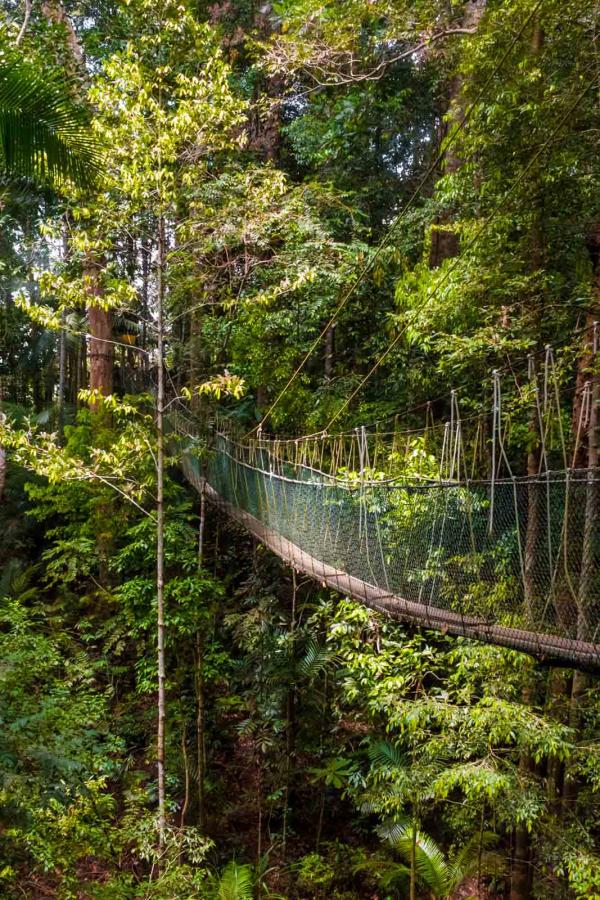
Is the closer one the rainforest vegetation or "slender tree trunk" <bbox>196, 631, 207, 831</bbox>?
the rainforest vegetation

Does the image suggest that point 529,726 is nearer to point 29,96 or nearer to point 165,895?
point 165,895

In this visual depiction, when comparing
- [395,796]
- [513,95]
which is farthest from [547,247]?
[395,796]

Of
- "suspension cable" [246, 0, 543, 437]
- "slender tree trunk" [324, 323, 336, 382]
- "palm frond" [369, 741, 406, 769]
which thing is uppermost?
"suspension cable" [246, 0, 543, 437]

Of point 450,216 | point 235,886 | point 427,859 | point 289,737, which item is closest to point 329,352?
point 450,216

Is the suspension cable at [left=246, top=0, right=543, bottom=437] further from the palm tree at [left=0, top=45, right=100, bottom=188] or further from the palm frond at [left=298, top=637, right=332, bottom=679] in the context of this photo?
the palm frond at [left=298, top=637, right=332, bottom=679]

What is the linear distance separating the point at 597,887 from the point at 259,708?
2.01 m

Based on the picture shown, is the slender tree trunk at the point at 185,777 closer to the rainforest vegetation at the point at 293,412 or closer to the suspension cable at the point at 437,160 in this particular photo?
the rainforest vegetation at the point at 293,412

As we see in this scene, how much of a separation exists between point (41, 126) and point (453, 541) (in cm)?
250

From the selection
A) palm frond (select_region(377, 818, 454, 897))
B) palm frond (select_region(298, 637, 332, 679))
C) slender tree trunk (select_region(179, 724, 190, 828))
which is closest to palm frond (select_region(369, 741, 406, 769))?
palm frond (select_region(377, 818, 454, 897))

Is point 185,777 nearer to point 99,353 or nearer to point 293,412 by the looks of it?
point 293,412

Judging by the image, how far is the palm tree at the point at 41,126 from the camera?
1.16 meters

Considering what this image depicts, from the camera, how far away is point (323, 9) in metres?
3.63

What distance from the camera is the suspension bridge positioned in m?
1.91

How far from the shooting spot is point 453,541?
10.1ft
